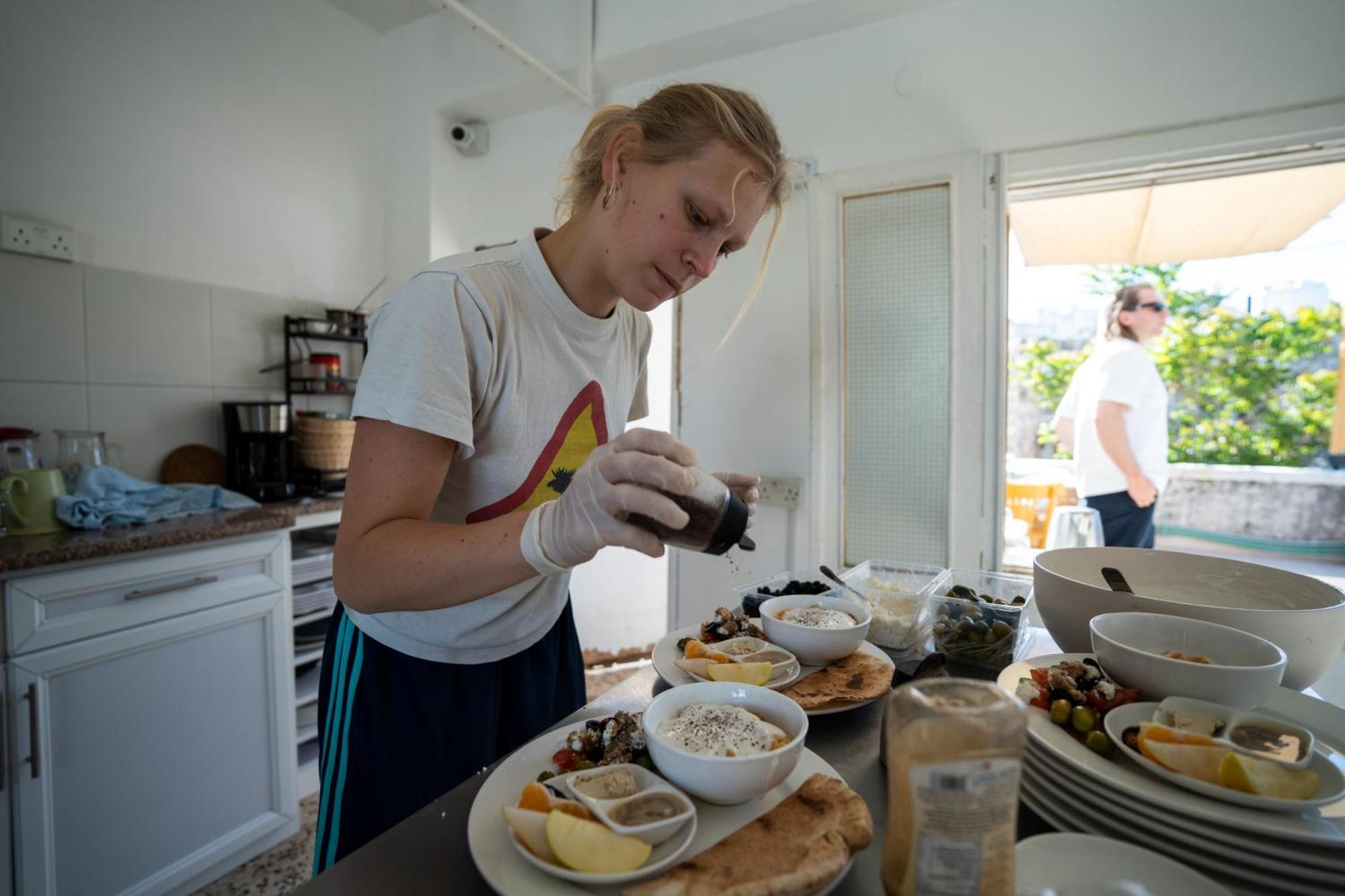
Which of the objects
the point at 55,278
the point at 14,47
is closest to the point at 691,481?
the point at 55,278

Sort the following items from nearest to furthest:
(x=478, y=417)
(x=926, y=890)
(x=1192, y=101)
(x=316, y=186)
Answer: (x=926, y=890)
(x=478, y=417)
(x=1192, y=101)
(x=316, y=186)

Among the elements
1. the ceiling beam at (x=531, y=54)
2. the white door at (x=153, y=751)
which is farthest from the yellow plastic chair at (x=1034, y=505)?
the white door at (x=153, y=751)

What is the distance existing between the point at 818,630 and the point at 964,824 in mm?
468

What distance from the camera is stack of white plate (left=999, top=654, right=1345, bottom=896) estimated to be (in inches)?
17.4

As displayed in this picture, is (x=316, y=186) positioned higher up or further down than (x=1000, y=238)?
higher up

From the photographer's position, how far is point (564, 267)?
1.03m

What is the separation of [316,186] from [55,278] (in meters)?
1.03

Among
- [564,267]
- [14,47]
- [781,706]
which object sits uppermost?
[14,47]

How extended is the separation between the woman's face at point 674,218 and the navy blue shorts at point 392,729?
2.09 ft

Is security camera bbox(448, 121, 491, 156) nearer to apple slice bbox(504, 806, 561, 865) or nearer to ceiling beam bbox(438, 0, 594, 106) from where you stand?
ceiling beam bbox(438, 0, 594, 106)

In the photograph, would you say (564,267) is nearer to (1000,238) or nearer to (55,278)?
(1000,238)

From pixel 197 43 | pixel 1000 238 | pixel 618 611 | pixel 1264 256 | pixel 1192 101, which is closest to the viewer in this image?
pixel 1192 101

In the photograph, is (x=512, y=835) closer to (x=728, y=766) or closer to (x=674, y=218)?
(x=728, y=766)

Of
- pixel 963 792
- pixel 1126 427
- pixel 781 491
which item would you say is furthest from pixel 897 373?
pixel 963 792
